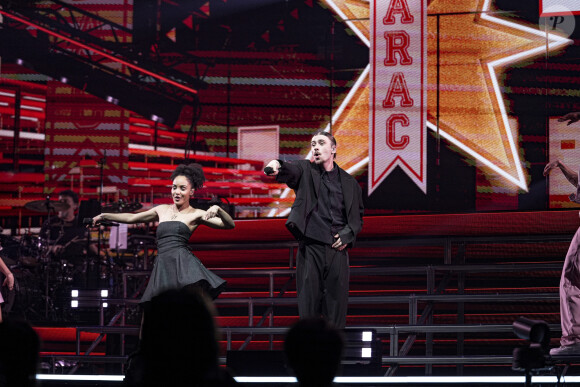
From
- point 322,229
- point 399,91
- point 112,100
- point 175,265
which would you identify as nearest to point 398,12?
point 399,91

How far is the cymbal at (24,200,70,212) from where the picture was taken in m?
8.70

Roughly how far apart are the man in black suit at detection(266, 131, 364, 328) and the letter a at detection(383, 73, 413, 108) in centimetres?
374

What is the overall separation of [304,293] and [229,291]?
3.40m

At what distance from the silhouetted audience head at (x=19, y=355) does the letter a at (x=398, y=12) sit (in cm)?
734

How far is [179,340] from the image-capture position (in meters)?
1.57

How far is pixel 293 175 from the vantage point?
491 cm

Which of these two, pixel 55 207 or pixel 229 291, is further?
pixel 55 207

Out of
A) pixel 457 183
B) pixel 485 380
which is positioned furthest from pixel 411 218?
pixel 485 380

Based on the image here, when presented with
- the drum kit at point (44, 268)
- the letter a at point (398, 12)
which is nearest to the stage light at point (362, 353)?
the drum kit at point (44, 268)

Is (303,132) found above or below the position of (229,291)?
above

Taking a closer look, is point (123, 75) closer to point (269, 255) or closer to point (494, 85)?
point (269, 255)

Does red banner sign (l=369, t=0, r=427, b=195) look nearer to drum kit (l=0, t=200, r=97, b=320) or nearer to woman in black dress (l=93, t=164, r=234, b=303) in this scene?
drum kit (l=0, t=200, r=97, b=320)

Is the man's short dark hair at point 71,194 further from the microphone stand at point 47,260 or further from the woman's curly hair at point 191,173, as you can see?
the woman's curly hair at point 191,173

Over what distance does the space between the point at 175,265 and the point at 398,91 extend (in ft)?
14.0
